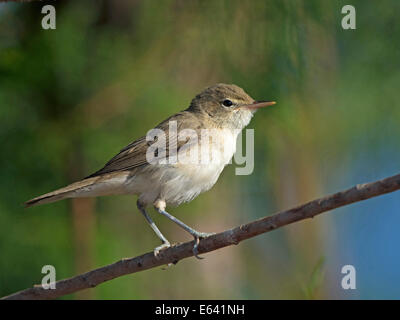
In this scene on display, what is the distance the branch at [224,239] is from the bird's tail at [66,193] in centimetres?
55

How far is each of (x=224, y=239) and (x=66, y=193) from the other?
123cm

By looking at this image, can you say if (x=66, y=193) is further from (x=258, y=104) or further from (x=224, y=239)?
(x=258, y=104)

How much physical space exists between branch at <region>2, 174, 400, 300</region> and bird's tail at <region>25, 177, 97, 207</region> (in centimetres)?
55

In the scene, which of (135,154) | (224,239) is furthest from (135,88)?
(224,239)

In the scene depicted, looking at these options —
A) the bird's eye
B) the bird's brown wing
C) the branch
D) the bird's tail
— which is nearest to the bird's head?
the bird's eye

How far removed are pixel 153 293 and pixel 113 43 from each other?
6.21ft

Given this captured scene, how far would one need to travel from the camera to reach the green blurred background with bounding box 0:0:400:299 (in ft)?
11.1

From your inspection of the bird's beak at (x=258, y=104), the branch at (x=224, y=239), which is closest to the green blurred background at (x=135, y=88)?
the bird's beak at (x=258, y=104)

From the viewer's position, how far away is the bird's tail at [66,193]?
3.08m

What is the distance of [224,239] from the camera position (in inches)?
96.7

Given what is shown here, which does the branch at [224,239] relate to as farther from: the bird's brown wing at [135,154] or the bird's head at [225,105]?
the bird's head at [225,105]

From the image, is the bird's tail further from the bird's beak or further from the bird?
the bird's beak

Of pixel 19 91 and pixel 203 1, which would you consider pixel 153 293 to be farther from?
pixel 203 1
